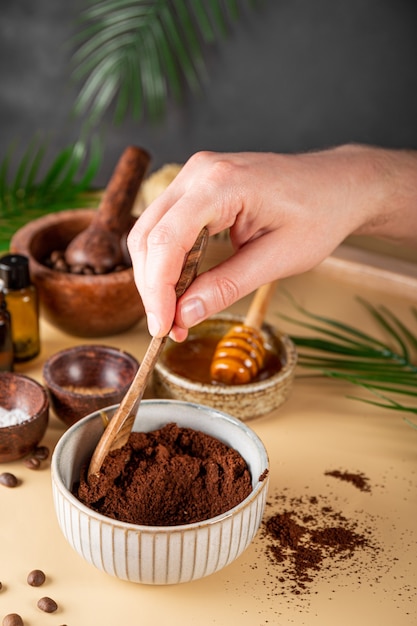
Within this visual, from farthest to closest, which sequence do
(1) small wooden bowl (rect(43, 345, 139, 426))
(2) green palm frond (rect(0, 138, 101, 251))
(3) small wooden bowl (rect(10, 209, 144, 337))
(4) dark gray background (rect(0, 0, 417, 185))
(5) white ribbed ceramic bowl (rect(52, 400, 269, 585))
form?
(4) dark gray background (rect(0, 0, 417, 185))
(2) green palm frond (rect(0, 138, 101, 251))
(3) small wooden bowl (rect(10, 209, 144, 337))
(1) small wooden bowl (rect(43, 345, 139, 426))
(5) white ribbed ceramic bowl (rect(52, 400, 269, 585))

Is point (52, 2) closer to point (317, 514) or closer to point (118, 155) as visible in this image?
point (118, 155)

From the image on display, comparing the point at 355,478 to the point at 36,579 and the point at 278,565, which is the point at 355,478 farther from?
the point at 36,579

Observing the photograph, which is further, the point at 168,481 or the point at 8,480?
the point at 8,480

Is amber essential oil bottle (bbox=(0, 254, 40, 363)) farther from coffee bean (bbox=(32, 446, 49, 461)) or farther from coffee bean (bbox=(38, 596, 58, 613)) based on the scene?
coffee bean (bbox=(38, 596, 58, 613))

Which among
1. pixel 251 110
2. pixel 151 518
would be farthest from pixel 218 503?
pixel 251 110

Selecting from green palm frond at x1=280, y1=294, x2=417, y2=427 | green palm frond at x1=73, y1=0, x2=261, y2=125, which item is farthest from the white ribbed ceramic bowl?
green palm frond at x1=73, y1=0, x2=261, y2=125

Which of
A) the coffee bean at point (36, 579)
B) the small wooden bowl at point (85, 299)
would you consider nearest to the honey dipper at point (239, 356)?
the small wooden bowl at point (85, 299)

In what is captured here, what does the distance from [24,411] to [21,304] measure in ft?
0.88

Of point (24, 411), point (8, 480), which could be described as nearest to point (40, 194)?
point (24, 411)

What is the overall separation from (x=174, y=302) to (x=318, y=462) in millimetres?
400

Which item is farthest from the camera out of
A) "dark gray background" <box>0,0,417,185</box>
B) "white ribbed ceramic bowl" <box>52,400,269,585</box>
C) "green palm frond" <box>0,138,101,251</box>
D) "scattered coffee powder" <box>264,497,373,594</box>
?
"dark gray background" <box>0,0,417,185</box>

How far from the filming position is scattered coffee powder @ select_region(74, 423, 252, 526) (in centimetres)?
102

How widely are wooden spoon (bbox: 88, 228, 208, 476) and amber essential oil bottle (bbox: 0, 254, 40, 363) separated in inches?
17.6

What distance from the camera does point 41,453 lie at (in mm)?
1251
